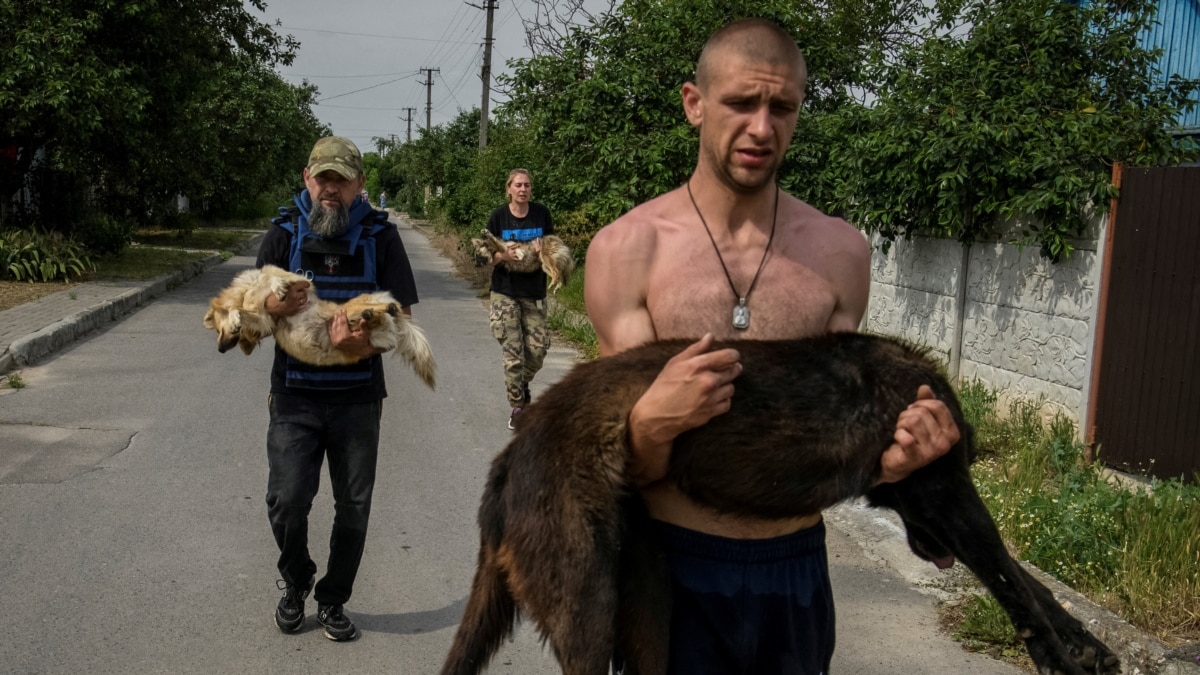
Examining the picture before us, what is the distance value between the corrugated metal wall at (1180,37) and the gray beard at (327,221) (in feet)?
33.7

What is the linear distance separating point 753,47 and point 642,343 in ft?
2.36

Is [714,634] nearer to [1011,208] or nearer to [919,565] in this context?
[919,565]

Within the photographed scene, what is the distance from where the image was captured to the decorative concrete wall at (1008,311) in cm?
789

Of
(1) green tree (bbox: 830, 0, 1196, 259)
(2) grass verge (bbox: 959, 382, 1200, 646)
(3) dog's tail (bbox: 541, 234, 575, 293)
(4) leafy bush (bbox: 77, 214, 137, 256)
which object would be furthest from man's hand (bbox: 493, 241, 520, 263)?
(4) leafy bush (bbox: 77, 214, 137, 256)

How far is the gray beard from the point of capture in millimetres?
4676

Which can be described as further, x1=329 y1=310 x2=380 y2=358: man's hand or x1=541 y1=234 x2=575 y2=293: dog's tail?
x1=541 y1=234 x2=575 y2=293: dog's tail

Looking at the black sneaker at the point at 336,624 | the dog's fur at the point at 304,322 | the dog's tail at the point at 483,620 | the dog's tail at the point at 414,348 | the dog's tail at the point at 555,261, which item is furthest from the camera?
the dog's tail at the point at 555,261

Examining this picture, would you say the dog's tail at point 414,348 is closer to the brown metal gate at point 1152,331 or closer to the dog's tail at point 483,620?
the dog's tail at point 483,620

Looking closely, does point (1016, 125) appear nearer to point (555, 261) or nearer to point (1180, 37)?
point (555, 261)

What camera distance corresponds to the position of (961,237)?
9.04m

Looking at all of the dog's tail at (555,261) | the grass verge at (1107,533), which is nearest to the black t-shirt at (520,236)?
the dog's tail at (555,261)

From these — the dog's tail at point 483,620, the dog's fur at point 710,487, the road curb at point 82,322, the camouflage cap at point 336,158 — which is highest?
the camouflage cap at point 336,158

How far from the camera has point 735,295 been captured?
2.56 m

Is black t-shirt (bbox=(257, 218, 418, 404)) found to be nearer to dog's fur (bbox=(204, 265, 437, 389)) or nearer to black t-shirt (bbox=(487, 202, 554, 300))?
dog's fur (bbox=(204, 265, 437, 389))
